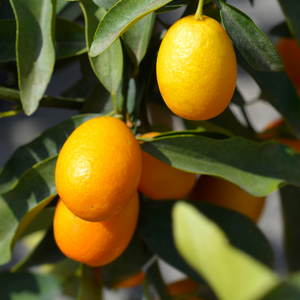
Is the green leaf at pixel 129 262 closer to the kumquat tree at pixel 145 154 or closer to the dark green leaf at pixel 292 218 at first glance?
the kumquat tree at pixel 145 154

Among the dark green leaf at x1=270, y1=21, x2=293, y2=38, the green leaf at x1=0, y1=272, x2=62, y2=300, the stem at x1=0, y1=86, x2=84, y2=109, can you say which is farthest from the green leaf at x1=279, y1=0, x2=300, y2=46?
the green leaf at x1=0, y1=272, x2=62, y2=300

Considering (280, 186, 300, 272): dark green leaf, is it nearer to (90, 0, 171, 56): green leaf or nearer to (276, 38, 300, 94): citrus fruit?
(276, 38, 300, 94): citrus fruit

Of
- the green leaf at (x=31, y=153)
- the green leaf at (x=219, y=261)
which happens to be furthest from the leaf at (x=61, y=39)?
the green leaf at (x=219, y=261)

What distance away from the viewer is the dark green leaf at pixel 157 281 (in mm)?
560

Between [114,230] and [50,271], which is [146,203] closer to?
[114,230]

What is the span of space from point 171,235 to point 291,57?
0.43 m

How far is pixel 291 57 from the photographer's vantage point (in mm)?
595

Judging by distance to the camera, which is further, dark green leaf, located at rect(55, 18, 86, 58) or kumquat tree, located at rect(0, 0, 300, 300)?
dark green leaf, located at rect(55, 18, 86, 58)

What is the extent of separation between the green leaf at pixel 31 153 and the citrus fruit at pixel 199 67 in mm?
200

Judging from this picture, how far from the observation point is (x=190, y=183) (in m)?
0.45

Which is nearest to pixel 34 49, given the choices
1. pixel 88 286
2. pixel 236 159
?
pixel 236 159

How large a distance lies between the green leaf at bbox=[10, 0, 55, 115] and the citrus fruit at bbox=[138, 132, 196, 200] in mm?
154

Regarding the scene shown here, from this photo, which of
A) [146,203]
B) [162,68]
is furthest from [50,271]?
[162,68]

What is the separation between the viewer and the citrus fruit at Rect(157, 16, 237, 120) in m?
0.27
